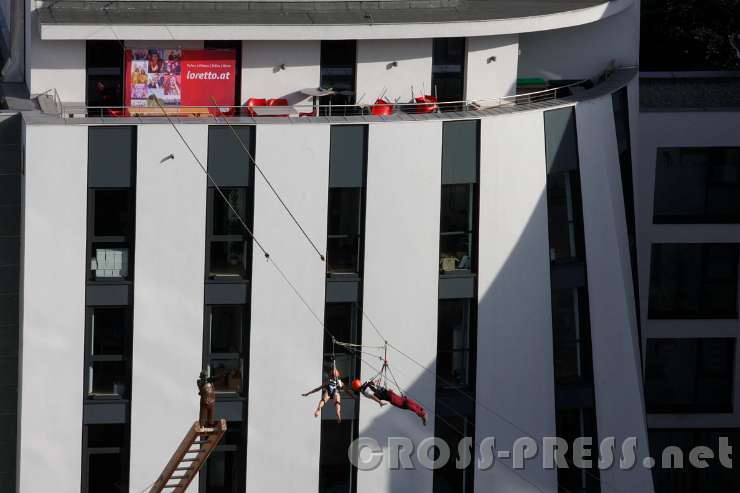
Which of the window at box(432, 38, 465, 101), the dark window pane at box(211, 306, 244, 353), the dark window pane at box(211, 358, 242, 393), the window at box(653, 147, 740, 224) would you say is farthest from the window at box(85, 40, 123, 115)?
the window at box(653, 147, 740, 224)

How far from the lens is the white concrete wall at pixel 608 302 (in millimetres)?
41719

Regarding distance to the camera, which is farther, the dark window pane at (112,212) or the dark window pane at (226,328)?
the dark window pane at (226,328)

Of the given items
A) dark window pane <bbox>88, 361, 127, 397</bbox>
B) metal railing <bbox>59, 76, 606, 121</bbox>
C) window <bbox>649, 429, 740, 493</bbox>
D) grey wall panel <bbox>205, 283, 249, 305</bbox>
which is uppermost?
metal railing <bbox>59, 76, 606, 121</bbox>

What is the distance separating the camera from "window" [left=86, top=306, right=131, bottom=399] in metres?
38.8

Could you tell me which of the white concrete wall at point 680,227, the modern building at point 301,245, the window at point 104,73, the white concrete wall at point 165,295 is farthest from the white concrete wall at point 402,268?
the white concrete wall at point 680,227

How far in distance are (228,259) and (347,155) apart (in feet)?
11.3

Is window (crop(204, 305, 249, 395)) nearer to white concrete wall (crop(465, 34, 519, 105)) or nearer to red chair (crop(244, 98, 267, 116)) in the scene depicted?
red chair (crop(244, 98, 267, 116))

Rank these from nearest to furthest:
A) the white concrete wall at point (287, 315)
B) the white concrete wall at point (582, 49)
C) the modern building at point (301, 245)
Result: the modern building at point (301, 245) → the white concrete wall at point (287, 315) → the white concrete wall at point (582, 49)

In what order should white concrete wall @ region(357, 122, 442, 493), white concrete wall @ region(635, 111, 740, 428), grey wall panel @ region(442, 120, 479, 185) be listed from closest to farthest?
white concrete wall @ region(357, 122, 442, 493)
grey wall panel @ region(442, 120, 479, 185)
white concrete wall @ region(635, 111, 740, 428)

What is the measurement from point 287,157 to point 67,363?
6502mm

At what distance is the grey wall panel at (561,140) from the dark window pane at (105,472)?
11701 millimetres

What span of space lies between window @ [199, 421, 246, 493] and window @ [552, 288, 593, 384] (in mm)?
7535

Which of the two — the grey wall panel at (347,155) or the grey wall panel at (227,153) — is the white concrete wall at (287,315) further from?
the grey wall panel at (227,153)

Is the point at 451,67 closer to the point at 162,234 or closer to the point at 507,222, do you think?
the point at 507,222
